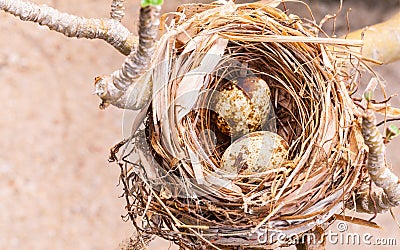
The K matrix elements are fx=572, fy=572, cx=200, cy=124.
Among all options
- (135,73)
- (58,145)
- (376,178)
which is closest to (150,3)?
(135,73)

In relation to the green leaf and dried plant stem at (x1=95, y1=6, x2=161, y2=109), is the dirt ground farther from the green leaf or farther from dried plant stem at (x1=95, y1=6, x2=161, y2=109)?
the green leaf

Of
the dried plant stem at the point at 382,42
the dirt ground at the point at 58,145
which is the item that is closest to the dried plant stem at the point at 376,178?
the dried plant stem at the point at 382,42

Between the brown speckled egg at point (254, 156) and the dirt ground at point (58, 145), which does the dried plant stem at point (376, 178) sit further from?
the dirt ground at point (58, 145)

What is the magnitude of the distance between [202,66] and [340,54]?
180mm

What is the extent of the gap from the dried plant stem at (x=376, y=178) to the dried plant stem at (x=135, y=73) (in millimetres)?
186

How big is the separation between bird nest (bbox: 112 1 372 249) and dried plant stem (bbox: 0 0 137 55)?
10 centimetres

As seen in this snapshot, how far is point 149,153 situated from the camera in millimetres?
571

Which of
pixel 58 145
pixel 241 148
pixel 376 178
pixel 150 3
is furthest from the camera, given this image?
pixel 58 145

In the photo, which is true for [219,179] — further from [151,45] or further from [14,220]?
[14,220]

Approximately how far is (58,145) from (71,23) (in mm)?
836

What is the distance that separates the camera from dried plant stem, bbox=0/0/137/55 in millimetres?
586

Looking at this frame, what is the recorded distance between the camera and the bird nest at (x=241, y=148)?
549 millimetres

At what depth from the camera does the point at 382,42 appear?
864 millimetres

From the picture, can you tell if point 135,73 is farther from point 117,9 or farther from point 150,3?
point 117,9
